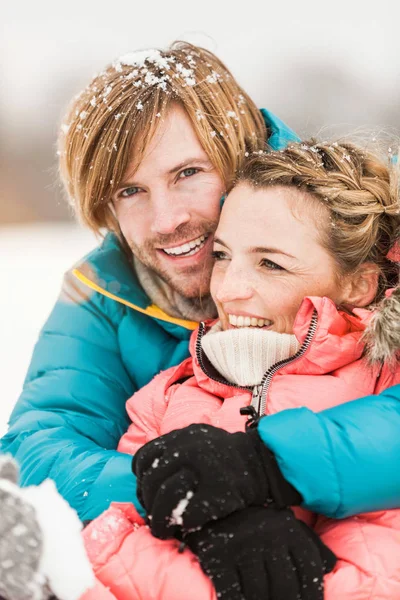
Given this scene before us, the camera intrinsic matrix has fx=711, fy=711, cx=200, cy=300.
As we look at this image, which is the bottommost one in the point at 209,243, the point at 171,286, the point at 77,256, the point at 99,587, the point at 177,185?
the point at 77,256

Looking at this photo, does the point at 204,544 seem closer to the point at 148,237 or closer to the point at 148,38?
the point at 148,237

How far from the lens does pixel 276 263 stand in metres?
1.83

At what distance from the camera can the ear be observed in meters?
1.89

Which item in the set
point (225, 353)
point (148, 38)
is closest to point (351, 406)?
point (225, 353)

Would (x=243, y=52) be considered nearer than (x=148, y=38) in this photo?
Yes

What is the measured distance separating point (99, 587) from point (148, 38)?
42.6 feet

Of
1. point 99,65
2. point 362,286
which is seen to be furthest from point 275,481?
point 99,65

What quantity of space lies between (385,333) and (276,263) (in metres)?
0.35

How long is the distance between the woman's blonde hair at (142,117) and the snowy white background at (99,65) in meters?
0.26

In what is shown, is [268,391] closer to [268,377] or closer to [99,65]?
[268,377]

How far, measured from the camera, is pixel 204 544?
4.49ft

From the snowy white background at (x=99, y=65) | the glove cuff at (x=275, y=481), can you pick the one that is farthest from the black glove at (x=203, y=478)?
the snowy white background at (x=99, y=65)

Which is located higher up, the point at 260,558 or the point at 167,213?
the point at 167,213

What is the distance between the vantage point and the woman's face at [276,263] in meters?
1.83
